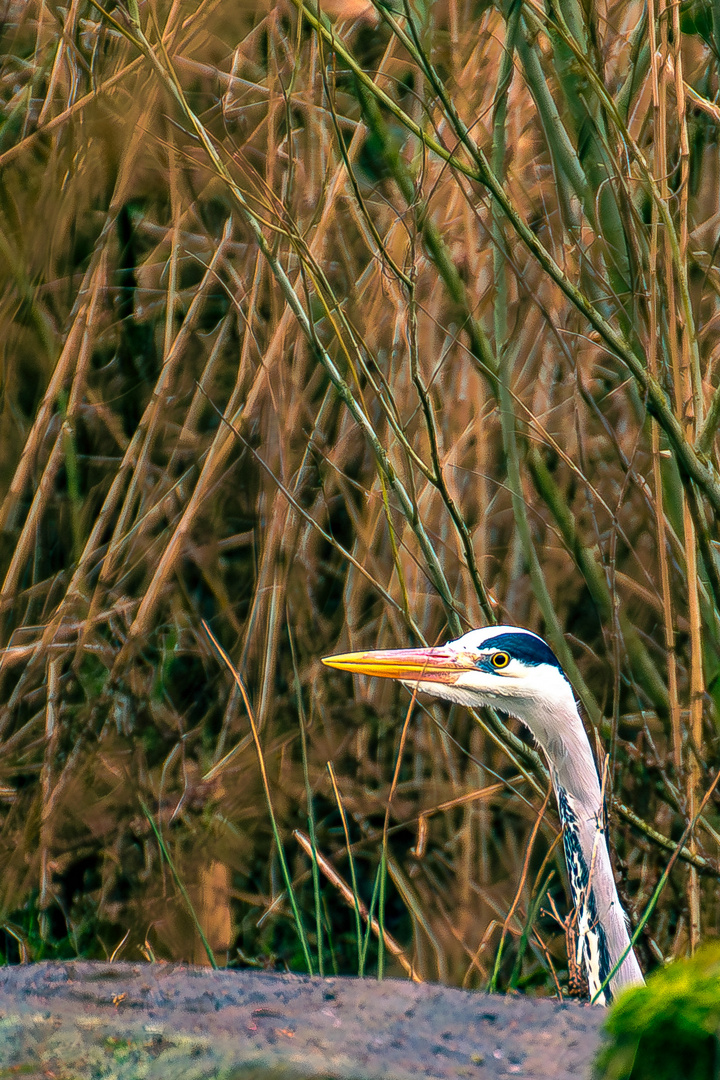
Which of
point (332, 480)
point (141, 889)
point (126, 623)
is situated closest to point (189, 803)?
point (141, 889)

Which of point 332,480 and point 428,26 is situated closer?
point 428,26

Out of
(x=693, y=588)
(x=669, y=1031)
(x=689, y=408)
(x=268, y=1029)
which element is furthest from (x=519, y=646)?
(x=669, y=1031)

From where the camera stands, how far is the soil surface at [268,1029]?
0.85 metres

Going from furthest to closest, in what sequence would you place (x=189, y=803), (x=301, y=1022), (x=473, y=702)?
(x=189, y=803)
(x=473, y=702)
(x=301, y=1022)

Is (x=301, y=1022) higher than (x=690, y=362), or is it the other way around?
(x=690, y=362)

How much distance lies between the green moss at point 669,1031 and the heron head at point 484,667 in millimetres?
866

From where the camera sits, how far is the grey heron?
152 centimetres

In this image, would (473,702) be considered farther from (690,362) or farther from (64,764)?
(64,764)

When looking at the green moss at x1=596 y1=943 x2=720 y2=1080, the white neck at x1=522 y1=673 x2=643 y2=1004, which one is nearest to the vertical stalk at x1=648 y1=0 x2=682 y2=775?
the white neck at x1=522 y1=673 x2=643 y2=1004

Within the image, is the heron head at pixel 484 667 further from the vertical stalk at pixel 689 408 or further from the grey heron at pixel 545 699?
the vertical stalk at pixel 689 408

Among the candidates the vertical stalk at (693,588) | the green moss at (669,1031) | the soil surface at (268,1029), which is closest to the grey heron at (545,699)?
the vertical stalk at (693,588)

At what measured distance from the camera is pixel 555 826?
→ 175 cm

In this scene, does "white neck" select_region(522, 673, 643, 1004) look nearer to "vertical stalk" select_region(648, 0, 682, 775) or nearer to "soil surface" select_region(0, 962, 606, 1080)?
"vertical stalk" select_region(648, 0, 682, 775)

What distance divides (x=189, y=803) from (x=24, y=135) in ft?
4.72
